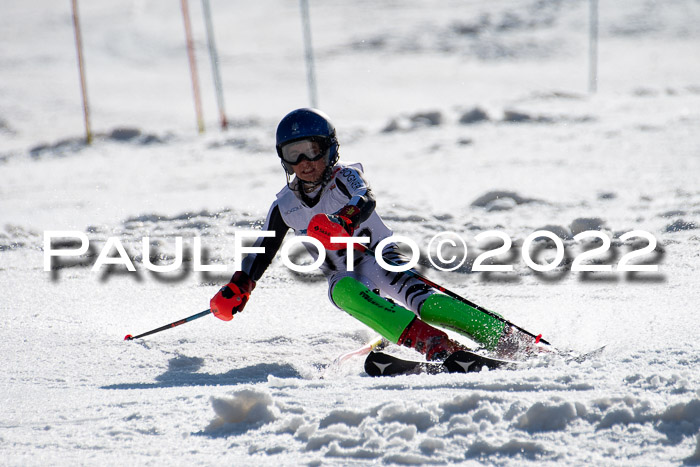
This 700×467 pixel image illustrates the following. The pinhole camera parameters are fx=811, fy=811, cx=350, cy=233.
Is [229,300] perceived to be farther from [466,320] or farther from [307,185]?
[466,320]

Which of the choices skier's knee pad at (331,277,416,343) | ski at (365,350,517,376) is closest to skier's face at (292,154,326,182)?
skier's knee pad at (331,277,416,343)

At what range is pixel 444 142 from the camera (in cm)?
1232

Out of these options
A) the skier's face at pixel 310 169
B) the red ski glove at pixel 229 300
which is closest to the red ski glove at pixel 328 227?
the skier's face at pixel 310 169

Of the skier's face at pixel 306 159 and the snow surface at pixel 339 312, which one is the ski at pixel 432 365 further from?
the skier's face at pixel 306 159

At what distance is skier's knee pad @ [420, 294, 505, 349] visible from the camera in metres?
3.81

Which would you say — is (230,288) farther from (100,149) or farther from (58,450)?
(100,149)

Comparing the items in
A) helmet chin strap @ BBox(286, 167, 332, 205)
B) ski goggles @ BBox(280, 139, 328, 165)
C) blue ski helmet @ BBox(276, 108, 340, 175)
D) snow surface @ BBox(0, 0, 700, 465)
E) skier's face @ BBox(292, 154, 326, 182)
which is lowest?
snow surface @ BBox(0, 0, 700, 465)

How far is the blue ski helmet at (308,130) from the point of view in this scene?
4172mm

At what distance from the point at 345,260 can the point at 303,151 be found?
625 mm

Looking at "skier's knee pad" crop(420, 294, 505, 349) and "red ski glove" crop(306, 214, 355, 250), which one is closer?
"skier's knee pad" crop(420, 294, 505, 349)

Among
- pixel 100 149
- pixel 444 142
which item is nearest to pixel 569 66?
pixel 444 142

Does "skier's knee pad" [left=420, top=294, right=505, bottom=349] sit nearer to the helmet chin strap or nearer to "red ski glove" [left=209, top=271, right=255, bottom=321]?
the helmet chin strap

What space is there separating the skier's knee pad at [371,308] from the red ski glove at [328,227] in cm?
25

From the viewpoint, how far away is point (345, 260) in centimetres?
435
